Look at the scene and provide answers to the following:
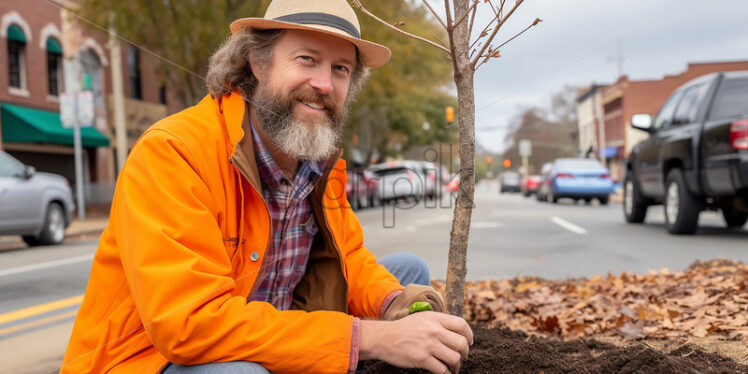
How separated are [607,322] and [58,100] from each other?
16.5m

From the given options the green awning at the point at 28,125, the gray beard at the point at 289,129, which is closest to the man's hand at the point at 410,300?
the gray beard at the point at 289,129

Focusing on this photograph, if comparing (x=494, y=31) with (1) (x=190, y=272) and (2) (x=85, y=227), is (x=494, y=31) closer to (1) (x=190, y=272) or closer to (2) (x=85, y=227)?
(1) (x=190, y=272)

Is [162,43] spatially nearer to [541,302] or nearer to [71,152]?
[541,302]

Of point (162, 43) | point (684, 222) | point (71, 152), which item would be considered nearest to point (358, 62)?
point (162, 43)

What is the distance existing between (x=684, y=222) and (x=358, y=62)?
643cm

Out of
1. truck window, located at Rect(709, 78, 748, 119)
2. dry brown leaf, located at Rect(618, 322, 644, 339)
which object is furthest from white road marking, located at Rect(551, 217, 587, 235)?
dry brown leaf, located at Rect(618, 322, 644, 339)

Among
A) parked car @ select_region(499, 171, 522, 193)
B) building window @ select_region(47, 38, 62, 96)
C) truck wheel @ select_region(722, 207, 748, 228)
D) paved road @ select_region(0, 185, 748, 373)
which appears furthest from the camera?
parked car @ select_region(499, 171, 522, 193)

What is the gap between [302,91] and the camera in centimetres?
196

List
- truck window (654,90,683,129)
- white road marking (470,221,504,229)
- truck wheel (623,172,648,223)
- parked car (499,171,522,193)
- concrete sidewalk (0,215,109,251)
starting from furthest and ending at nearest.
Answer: parked car (499,171,522,193)
truck wheel (623,172,648,223)
white road marking (470,221,504,229)
concrete sidewalk (0,215,109,251)
truck window (654,90,683,129)

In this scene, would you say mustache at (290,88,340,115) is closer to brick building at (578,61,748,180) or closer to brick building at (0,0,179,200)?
brick building at (0,0,179,200)

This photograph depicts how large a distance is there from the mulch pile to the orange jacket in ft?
1.51

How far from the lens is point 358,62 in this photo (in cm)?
228

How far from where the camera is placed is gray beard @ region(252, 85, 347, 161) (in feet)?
6.37

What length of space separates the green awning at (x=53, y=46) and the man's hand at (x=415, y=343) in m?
15.0
